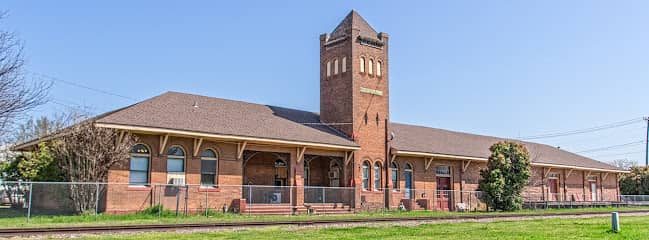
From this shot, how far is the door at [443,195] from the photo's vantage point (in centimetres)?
3725

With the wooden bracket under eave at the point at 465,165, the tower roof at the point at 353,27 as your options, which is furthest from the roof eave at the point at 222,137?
the wooden bracket under eave at the point at 465,165

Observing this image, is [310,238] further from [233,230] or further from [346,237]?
[233,230]

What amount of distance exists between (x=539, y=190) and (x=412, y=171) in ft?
45.7

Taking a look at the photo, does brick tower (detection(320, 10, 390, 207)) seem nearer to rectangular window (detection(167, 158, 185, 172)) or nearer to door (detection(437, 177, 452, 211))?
door (detection(437, 177, 452, 211))

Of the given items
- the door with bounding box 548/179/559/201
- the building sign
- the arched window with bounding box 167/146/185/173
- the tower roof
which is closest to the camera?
the arched window with bounding box 167/146/185/173

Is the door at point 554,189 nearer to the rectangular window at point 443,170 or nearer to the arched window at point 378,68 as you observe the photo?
the rectangular window at point 443,170

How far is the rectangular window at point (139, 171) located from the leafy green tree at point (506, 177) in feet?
64.5

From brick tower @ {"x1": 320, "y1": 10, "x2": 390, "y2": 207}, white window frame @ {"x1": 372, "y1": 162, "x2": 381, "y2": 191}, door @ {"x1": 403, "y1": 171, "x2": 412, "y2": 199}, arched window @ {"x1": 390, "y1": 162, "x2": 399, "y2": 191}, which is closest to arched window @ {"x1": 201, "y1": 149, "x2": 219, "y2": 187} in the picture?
brick tower @ {"x1": 320, "y1": 10, "x2": 390, "y2": 207}

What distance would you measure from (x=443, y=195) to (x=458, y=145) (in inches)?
248

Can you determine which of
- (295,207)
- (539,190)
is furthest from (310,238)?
(539,190)

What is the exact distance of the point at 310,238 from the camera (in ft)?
51.4

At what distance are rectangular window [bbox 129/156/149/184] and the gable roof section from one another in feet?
6.15

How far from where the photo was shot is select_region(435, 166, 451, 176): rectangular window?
1551 inches

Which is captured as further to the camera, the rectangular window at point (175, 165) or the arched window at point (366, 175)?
the arched window at point (366, 175)
